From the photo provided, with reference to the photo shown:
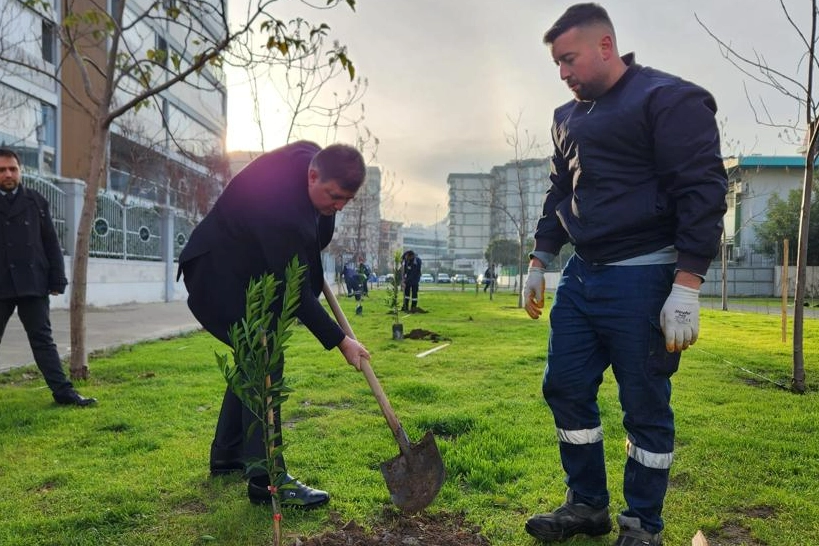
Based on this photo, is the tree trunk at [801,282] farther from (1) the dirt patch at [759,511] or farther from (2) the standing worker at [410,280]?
(2) the standing worker at [410,280]

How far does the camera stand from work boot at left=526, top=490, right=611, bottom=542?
2.40m

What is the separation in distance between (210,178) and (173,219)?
504cm

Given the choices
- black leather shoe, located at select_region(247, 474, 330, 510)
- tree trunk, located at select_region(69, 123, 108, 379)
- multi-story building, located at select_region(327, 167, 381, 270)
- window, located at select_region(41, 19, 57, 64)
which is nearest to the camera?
black leather shoe, located at select_region(247, 474, 330, 510)

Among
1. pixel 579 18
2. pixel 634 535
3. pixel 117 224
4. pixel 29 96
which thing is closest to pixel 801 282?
pixel 634 535

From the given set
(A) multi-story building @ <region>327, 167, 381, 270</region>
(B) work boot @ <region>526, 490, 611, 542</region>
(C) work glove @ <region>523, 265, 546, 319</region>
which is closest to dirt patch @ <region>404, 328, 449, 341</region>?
(C) work glove @ <region>523, 265, 546, 319</region>

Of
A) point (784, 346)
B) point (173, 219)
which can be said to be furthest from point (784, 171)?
point (173, 219)

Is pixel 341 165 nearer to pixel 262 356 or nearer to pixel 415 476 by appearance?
pixel 262 356

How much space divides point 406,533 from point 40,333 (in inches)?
148

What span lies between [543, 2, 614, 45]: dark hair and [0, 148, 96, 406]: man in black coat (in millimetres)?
4275

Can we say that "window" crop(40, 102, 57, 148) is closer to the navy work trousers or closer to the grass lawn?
the grass lawn

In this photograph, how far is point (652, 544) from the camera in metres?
2.21

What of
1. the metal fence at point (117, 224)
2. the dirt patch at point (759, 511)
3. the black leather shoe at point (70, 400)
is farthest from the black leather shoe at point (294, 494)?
the metal fence at point (117, 224)

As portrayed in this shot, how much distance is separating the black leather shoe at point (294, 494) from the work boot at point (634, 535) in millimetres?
1355

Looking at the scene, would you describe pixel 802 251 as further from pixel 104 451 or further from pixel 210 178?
pixel 210 178
